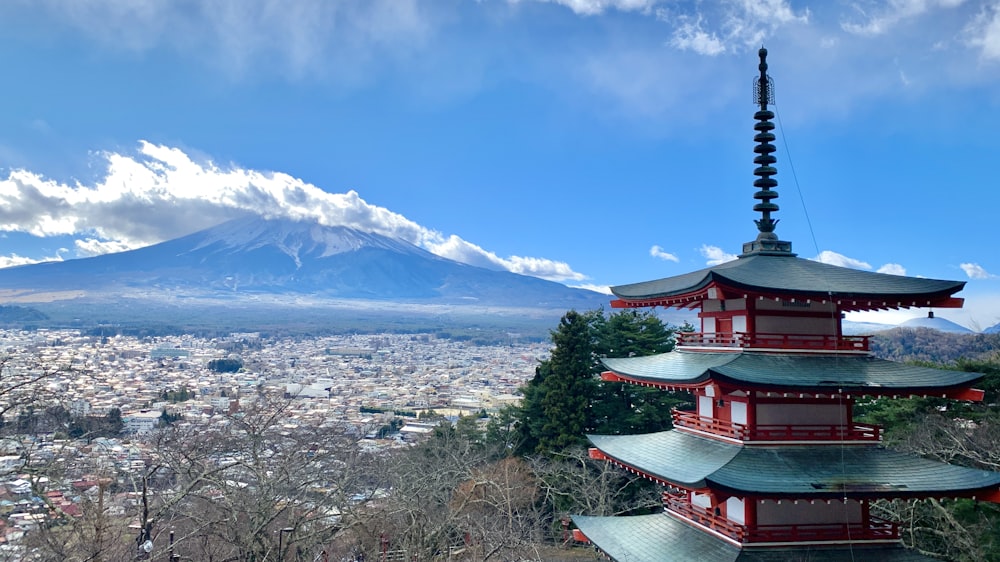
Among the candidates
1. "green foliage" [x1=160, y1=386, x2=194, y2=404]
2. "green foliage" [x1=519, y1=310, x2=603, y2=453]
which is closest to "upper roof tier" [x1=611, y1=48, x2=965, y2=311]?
"green foliage" [x1=519, y1=310, x2=603, y2=453]

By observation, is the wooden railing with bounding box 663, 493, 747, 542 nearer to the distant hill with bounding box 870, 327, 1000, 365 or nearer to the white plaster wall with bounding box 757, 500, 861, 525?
the white plaster wall with bounding box 757, 500, 861, 525

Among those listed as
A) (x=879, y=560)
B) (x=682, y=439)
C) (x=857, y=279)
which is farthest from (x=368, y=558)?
(x=857, y=279)

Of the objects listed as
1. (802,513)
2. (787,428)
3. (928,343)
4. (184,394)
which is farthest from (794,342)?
(928,343)

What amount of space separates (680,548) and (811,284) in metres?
4.34

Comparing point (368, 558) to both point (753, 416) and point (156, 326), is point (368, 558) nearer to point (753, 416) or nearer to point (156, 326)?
point (753, 416)

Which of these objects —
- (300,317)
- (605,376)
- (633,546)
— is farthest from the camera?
(300,317)

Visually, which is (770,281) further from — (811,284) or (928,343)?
(928,343)

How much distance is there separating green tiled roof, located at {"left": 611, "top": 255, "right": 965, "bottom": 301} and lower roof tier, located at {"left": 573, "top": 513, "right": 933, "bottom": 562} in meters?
3.52

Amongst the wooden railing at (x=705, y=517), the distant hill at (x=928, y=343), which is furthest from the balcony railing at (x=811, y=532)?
the distant hill at (x=928, y=343)

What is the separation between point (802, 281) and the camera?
10617 mm

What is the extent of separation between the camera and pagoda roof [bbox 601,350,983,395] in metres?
9.79

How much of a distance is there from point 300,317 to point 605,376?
519 ft

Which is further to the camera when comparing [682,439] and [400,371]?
[400,371]

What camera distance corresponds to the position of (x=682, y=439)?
1194 cm
